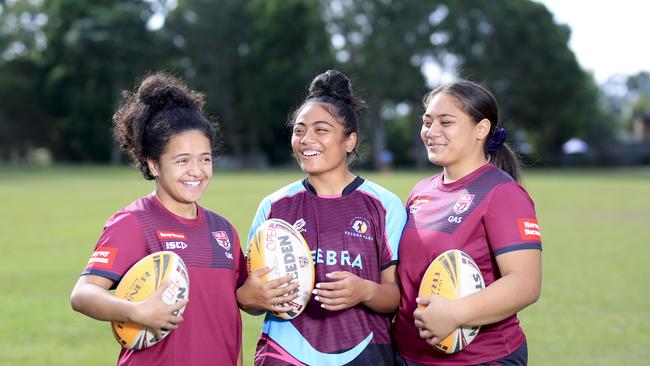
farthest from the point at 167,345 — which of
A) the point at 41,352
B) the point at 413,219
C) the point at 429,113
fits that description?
the point at 41,352

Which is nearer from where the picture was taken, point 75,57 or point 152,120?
point 152,120

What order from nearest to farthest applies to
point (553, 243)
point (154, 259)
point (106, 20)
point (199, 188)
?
1. point (154, 259)
2. point (199, 188)
3. point (553, 243)
4. point (106, 20)

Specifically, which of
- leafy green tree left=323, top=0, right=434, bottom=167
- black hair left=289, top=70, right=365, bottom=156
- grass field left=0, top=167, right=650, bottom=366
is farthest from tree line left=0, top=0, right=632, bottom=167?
black hair left=289, top=70, right=365, bottom=156

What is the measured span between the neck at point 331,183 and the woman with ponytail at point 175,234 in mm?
541

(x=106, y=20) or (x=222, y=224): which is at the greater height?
(x=106, y=20)

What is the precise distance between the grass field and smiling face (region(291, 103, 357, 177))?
12.3ft

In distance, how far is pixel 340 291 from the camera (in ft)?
12.1

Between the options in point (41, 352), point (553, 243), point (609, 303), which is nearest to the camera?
point (41, 352)

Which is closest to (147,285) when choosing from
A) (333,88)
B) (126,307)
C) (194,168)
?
(126,307)

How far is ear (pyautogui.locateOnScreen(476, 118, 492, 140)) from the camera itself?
403 centimetres

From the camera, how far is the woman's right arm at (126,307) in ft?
10.9

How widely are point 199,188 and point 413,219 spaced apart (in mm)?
1122

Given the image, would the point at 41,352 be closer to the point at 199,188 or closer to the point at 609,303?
the point at 199,188

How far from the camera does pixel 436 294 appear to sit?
3633mm
